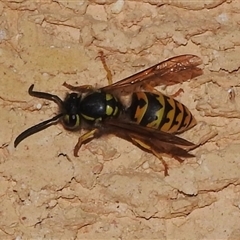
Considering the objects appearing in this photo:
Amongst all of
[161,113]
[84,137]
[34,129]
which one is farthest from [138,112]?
[34,129]

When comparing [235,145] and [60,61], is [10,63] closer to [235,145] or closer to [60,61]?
[60,61]

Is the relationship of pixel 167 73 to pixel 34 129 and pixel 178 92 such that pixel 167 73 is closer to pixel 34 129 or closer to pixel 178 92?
pixel 178 92

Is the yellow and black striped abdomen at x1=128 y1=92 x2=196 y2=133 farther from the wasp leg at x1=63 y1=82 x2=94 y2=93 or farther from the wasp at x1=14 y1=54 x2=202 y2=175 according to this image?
the wasp leg at x1=63 y1=82 x2=94 y2=93

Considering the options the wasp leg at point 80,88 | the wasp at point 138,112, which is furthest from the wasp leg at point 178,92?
the wasp leg at point 80,88

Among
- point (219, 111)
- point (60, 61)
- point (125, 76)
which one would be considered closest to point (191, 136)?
point (219, 111)

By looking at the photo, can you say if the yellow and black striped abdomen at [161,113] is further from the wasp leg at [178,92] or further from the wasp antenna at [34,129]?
the wasp antenna at [34,129]

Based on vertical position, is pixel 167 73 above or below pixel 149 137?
above
